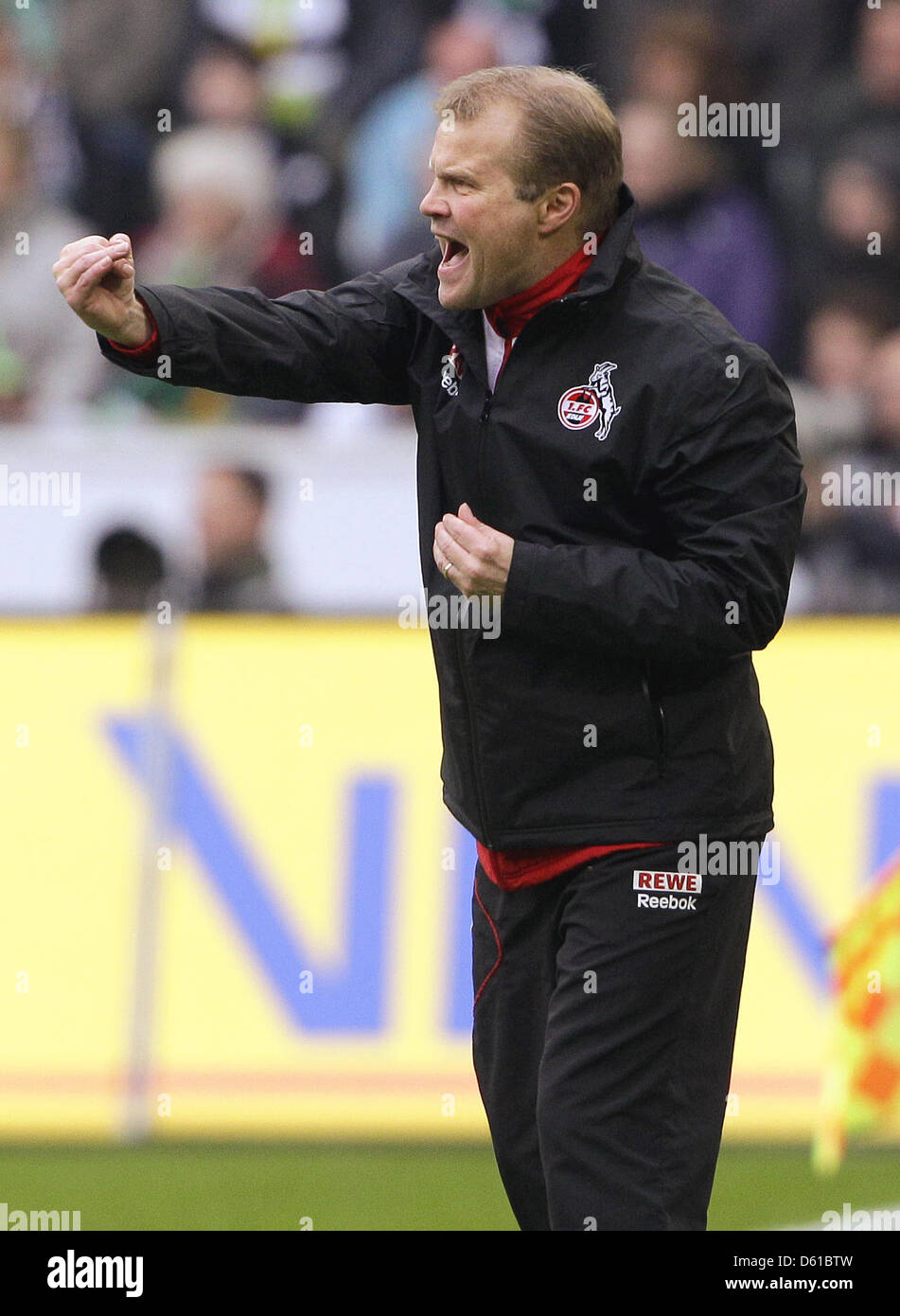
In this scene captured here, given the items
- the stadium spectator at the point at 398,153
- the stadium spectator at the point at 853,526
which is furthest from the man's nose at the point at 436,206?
the stadium spectator at the point at 398,153

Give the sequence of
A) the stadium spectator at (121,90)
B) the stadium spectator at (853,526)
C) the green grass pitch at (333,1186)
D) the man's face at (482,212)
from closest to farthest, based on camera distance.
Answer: the man's face at (482,212) → the green grass pitch at (333,1186) → the stadium spectator at (853,526) → the stadium spectator at (121,90)

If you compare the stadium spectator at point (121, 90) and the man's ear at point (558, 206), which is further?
the stadium spectator at point (121, 90)

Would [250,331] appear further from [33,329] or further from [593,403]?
[33,329]

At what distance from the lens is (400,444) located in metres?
8.41

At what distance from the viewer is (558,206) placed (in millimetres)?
3572

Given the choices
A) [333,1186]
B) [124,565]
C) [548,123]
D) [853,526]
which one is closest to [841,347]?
[853,526]

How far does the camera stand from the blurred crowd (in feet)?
27.3

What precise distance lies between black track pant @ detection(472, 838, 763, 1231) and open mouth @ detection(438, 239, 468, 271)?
1.05 metres

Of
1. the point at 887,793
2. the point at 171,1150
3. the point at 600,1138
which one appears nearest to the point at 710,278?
the point at 887,793

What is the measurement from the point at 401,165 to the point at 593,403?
5776 millimetres

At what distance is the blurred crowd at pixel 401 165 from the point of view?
27.3 feet

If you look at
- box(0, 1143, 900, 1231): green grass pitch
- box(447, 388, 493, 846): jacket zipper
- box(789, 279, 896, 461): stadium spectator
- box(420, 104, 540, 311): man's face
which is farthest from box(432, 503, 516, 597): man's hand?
box(789, 279, 896, 461): stadium spectator

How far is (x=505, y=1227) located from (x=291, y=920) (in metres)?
1.24

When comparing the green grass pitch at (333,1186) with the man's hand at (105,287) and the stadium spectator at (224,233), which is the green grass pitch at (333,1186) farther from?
the stadium spectator at (224,233)
